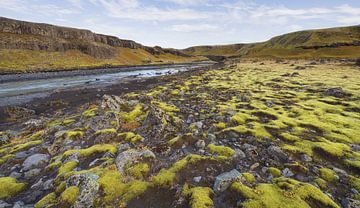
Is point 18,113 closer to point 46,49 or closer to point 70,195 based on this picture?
point 70,195

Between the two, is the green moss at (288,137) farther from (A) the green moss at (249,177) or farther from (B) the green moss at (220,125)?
(A) the green moss at (249,177)

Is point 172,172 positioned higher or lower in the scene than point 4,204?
lower

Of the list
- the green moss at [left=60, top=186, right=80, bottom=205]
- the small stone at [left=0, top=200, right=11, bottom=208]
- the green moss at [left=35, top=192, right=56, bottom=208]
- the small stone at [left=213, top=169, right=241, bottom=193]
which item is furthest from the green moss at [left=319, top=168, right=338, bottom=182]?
the small stone at [left=0, top=200, right=11, bottom=208]

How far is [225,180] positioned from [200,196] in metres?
1.70

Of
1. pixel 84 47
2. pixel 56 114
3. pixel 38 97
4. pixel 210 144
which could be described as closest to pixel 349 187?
pixel 210 144

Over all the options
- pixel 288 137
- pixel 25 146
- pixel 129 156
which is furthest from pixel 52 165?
pixel 288 137

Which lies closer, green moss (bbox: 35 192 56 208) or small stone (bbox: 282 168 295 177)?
green moss (bbox: 35 192 56 208)

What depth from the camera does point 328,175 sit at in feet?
34.8

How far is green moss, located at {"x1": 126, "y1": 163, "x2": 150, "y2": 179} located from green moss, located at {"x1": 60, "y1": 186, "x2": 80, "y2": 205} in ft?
8.79

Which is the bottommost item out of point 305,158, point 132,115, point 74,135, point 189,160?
point 305,158

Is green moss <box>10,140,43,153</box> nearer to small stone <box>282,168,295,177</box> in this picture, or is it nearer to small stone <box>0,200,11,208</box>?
small stone <box>0,200,11,208</box>

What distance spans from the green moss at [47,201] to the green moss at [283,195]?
810cm

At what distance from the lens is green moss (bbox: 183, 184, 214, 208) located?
8531 mm

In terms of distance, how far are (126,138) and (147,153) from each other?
12.5 ft
